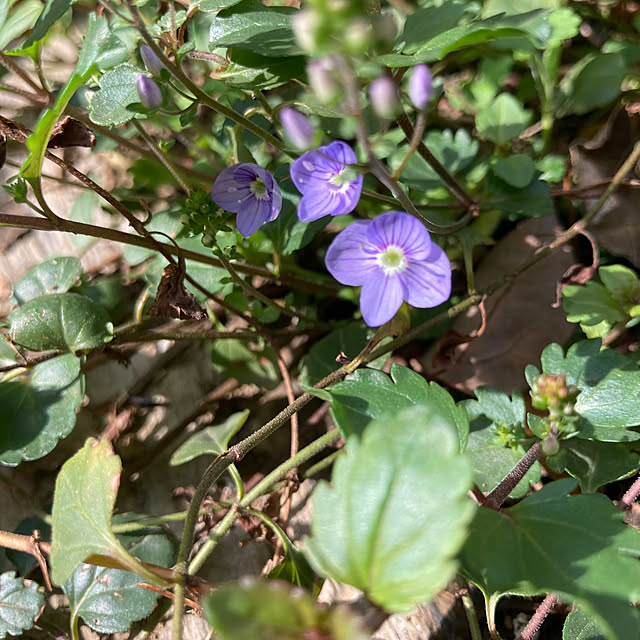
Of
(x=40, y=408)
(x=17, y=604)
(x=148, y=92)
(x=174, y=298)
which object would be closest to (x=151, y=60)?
(x=148, y=92)

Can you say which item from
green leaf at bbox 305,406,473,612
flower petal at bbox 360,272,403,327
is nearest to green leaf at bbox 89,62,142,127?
flower petal at bbox 360,272,403,327

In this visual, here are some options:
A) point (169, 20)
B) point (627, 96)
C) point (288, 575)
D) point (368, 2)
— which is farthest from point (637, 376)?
point (169, 20)

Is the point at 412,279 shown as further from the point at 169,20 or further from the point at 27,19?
the point at 27,19

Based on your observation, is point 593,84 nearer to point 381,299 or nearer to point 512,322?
point 512,322

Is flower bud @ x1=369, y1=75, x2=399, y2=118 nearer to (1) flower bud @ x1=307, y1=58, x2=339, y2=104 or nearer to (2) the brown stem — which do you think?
(1) flower bud @ x1=307, y1=58, x2=339, y2=104

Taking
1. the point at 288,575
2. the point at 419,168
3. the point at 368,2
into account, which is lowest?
the point at 288,575
